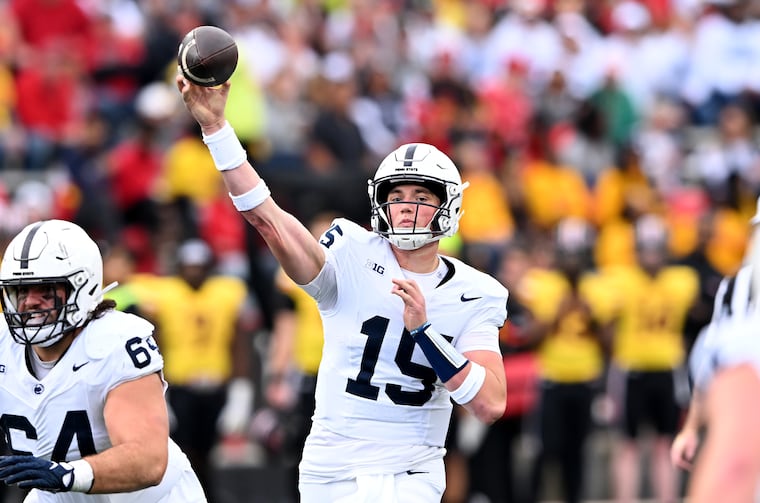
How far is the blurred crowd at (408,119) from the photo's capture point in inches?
432

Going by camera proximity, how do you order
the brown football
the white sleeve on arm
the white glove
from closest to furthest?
1. the brown football
2. the white sleeve on arm
3. the white glove

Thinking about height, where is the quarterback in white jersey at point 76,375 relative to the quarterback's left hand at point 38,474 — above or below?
above

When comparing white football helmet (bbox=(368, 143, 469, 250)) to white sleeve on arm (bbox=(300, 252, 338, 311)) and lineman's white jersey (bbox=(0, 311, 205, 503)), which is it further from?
lineman's white jersey (bbox=(0, 311, 205, 503))

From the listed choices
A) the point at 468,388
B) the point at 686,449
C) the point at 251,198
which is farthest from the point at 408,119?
the point at 468,388

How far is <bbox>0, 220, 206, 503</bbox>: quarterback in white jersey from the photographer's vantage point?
4477 mm

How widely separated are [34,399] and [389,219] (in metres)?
1.38

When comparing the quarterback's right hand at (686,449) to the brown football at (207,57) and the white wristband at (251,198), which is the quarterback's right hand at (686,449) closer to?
the white wristband at (251,198)

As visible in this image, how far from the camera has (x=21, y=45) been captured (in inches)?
470

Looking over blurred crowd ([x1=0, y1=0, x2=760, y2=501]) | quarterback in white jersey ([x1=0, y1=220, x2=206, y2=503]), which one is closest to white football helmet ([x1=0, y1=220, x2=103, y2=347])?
quarterback in white jersey ([x1=0, y1=220, x2=206, y2=503])

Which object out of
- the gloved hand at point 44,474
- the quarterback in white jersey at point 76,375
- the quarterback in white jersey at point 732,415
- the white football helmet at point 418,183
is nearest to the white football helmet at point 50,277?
the quarterback in white jersey at point 76,375

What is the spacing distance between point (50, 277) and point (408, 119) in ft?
28.5

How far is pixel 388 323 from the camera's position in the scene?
5055 millimetres

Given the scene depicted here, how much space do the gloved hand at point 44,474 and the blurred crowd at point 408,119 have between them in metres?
4.74

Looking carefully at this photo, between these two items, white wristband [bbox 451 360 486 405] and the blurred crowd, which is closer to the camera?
white wristband [bbox 451 360 486 405]
